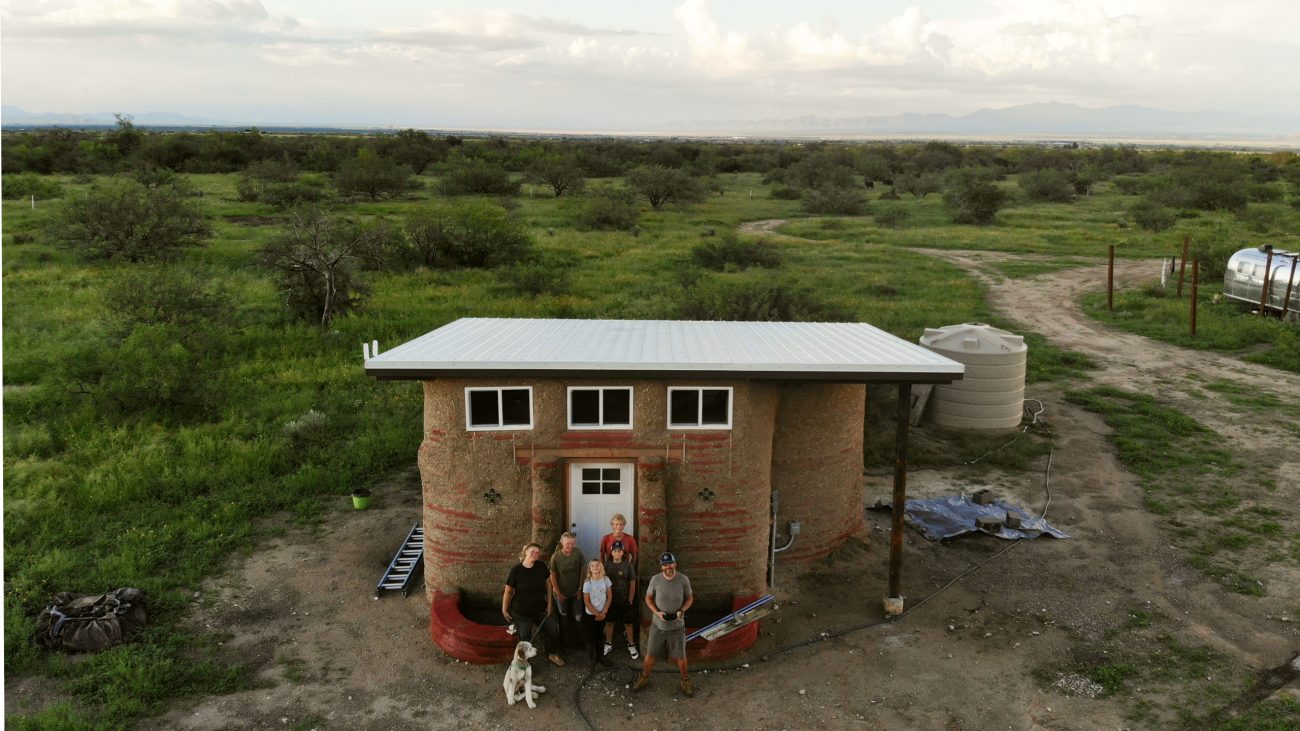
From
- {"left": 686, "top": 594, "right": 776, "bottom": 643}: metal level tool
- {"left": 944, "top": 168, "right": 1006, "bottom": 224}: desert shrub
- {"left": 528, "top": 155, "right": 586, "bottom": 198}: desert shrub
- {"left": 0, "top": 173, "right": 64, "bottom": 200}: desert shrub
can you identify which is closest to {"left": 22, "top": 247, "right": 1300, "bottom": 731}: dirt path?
{"left": 686, "top": 594, "right": 776, "bottom": 643}: metal level tool

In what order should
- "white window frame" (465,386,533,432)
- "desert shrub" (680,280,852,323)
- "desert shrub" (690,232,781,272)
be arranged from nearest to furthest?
1. "white window frame" (465,386,533,432)
2. "desert shrub" (680,280,852,323)
3. "desert shrub" (690,232,781,272)

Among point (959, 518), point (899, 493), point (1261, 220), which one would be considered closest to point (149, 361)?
point (899, 493)

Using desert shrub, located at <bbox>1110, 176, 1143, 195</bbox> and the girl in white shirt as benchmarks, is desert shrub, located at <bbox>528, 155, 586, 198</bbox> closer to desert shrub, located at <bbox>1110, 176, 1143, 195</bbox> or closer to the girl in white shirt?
desert shrub, located at <bbox>1110, 176, 1143, 195</bbox>

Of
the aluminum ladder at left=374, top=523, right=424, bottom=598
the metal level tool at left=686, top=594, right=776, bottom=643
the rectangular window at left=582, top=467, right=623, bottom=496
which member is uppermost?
the rectangular window at left=582, top=467, right=623, bottom=496

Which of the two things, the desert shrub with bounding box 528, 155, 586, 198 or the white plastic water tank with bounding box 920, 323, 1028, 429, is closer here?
the white plastic water tank with bounding box 920, 323, 1028, 429

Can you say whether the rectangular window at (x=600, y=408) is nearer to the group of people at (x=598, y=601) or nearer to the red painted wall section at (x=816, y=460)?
the group of people at (x=598, y=601)

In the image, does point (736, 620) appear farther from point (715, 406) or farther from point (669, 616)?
point (715, 406)

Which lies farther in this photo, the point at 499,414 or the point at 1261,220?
the point at 1261,220
